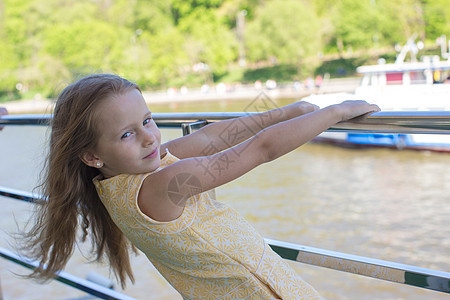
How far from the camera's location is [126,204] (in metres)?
0.94

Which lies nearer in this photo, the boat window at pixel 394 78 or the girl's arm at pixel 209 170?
the girl's arm at pixel 209 170

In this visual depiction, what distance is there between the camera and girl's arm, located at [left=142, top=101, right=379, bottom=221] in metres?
0.91

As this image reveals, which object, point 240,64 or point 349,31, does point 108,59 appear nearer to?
point 240,64

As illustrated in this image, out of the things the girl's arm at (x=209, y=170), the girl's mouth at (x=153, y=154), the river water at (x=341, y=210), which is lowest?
the river water at (x=341, y=210)

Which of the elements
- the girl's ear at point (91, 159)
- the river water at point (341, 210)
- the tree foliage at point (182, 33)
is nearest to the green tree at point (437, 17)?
the tree foliage at point (182, 33)

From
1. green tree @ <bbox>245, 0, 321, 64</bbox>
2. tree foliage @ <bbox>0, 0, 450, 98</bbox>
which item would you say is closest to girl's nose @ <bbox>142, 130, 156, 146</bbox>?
tree foliage @ <bbox>0, 0, 450, 98</bbox>

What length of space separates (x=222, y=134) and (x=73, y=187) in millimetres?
349

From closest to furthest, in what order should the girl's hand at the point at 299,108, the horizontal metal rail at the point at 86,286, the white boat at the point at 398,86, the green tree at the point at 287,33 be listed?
1. the girl's hand at the point at 299,108
2. the horizontal metal rail at the point at 86,286
3. the white boat at the point at 398,86
4. the green tree at the point at 287,33

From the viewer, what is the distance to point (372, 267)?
3.33ft

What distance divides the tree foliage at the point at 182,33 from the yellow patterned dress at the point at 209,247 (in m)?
25.3

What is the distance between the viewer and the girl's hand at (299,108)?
3.62 feet

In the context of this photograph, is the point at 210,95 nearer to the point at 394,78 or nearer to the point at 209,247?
the point at 394,78

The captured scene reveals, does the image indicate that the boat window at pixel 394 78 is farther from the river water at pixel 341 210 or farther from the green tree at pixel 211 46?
the green tree at pixel 211 46

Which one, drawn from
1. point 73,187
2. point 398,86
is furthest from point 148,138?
point 398,86
